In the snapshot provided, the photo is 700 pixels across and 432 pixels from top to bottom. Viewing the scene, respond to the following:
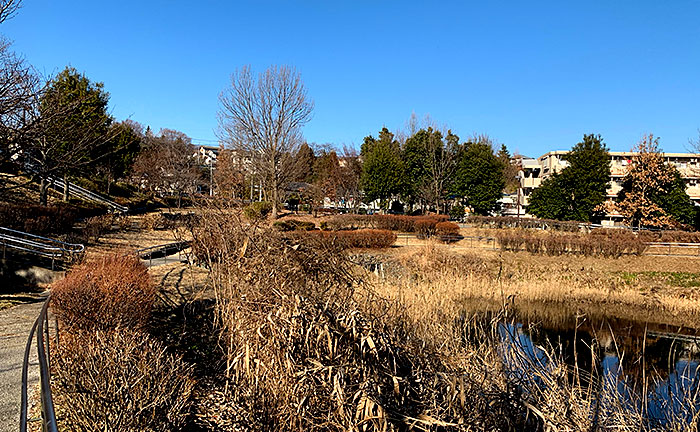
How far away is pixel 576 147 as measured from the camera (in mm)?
32719

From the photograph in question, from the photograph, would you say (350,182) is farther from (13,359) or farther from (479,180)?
(13,359)

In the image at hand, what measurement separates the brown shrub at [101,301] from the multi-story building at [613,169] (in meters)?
33.3

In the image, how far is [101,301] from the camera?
5902 mm

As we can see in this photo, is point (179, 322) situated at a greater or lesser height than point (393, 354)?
lesser

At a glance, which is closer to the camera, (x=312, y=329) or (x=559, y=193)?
(x=312, y=329)

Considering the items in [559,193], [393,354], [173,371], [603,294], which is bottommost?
[603,294]

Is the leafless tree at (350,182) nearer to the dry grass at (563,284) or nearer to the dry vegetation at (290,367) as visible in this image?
the dry grass at (563,284)

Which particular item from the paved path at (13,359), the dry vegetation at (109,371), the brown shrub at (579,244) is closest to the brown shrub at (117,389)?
the dry vegetation at (109,371)

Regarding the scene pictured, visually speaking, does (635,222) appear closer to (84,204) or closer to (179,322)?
(179,322)

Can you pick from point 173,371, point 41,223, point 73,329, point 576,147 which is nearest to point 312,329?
point 173,371

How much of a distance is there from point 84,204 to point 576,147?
106 ft

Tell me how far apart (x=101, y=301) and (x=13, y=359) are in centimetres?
136

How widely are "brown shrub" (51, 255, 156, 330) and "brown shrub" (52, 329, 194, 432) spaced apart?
0.78m

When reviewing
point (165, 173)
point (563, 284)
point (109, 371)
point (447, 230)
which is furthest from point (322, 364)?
point (165, 173)
